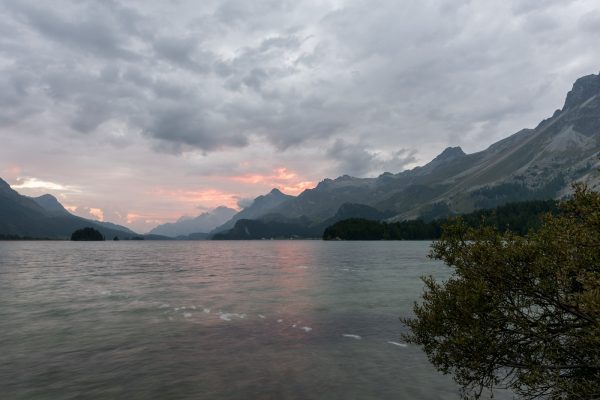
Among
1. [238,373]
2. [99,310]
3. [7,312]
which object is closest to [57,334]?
[99,310]

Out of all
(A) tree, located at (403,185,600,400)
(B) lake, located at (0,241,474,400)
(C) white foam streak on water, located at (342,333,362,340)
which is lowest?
(C) white foam streak on water, located at (342,333,362,340)

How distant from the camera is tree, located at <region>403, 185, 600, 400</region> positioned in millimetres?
13445

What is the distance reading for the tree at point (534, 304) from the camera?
44.1ft

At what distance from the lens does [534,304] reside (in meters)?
14.9

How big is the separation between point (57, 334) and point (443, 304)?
3367 centimetres

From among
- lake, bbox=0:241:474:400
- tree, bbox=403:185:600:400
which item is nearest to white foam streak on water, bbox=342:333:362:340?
lake, bbox=0:241:474:400

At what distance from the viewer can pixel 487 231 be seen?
16.6 meters

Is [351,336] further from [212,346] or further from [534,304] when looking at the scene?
[534,304]

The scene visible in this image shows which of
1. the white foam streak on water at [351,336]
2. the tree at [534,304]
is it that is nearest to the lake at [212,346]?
the white foam streak on water at [351,336]

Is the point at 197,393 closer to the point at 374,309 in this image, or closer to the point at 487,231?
the point at 487,231

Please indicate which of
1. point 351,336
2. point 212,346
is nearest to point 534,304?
point 351,336

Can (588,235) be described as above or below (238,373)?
above

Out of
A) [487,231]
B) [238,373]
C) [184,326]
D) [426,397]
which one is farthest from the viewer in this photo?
[184,326]

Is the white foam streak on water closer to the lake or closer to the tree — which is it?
Result: the lake
